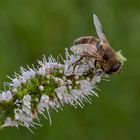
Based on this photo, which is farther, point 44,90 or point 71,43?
point 71,43

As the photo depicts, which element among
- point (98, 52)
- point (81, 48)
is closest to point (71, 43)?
point (98, 52)

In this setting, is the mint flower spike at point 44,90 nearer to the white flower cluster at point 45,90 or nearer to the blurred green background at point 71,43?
the white flower cluster at point 45,90

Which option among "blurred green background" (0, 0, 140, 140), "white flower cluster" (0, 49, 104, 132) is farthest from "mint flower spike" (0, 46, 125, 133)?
"blurred green background" (0, 0, 140, 140)

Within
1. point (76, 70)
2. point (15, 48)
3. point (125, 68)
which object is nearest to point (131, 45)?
point (125, 68)

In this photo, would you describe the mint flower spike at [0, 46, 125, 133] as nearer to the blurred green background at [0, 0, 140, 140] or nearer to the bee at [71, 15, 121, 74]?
the bee at [71, 15, 121, 74]

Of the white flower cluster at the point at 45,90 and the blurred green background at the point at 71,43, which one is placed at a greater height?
the blurred green background at the point at 71,43

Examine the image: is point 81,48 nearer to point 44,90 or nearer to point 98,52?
point 98,52

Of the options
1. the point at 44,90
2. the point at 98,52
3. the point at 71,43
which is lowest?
the point at 44,90

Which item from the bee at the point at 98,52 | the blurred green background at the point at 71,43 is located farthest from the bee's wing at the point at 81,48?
the blurred green background at the point at 71,43
